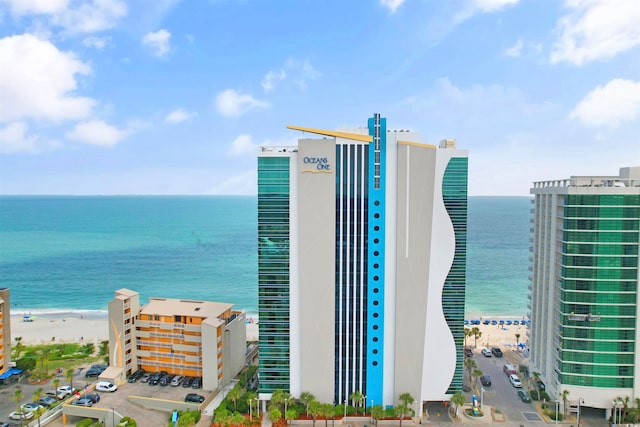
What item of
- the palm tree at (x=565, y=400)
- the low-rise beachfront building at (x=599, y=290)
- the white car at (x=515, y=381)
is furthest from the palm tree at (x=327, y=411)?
the white car at (x=515, y=381)

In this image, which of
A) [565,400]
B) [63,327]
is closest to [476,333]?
[565,400]

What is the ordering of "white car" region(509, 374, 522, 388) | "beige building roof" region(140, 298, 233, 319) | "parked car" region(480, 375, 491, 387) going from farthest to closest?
"parked car" region(480, 375, 491, 387) < "white car" region(509, 374, 522, 388) < "beige building roof" region(140, 298, 233, 319)

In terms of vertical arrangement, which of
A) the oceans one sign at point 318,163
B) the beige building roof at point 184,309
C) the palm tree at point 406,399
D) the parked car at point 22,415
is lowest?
the parked car at point 22,415

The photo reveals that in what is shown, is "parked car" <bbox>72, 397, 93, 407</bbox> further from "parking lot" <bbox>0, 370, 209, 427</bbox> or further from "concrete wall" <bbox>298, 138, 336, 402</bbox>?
"concrete wall" <bbox>298, 138, 336, 402</bbox>

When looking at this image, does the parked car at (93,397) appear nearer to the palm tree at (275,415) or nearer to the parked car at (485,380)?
the palm tree at (275,415)

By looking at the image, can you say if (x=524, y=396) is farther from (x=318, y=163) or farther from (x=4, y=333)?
(x=4, y=333)

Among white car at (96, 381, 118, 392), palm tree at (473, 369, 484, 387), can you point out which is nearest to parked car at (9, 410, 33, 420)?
white car at (96, 381, 118, 392)
